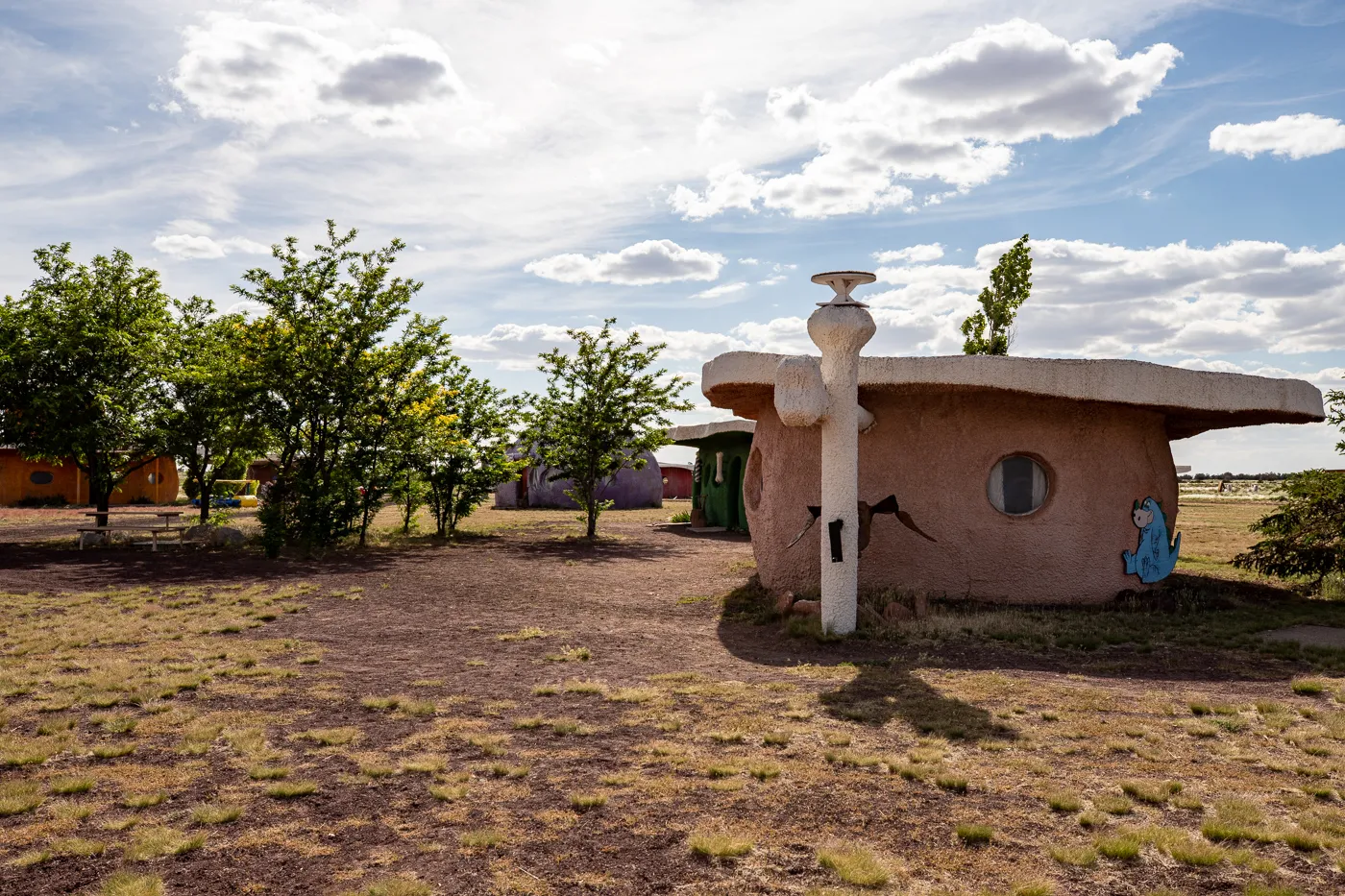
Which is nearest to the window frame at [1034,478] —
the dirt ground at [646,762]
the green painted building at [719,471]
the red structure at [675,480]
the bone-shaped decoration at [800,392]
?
the dirt ground at [646,762]

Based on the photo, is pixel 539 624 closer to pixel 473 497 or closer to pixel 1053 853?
pixel 1053 853

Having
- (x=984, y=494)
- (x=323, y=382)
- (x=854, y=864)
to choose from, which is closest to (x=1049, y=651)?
(x=984, y=494)

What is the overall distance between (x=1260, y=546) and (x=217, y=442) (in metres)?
19.5

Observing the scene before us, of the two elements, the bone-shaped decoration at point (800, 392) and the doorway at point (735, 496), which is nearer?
the bone-shaped decoration at point (800, 392)

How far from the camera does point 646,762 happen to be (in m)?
5.65

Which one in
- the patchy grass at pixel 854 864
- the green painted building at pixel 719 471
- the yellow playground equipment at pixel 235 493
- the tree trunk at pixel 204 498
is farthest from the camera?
the yellow playground equipment at pixel 235 493

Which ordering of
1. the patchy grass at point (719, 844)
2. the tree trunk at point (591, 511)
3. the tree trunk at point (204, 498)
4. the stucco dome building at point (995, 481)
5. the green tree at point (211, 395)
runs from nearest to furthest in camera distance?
the patchy grass at point (719, 844)
the stucco dome building at point (995, 481)
the green tree at point (211, 395)
the tree trunk at point (204, 498)
the tree trunk at point (591, 511)

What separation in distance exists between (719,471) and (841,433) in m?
16.4

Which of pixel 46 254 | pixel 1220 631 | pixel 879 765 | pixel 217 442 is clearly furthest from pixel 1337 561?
pixel 46 254

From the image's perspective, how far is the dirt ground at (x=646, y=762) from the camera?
4.24m

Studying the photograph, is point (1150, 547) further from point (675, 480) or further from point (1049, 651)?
point (675, 480)

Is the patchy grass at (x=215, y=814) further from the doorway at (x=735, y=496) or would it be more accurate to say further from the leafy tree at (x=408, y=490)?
the doorway at (x=735, y=496)

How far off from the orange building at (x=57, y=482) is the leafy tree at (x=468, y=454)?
15417 millimetres

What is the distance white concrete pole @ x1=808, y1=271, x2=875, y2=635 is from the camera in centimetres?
939
